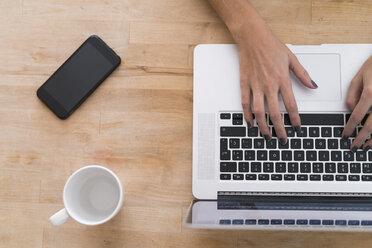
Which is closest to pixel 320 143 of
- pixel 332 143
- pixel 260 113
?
pixel 332 143

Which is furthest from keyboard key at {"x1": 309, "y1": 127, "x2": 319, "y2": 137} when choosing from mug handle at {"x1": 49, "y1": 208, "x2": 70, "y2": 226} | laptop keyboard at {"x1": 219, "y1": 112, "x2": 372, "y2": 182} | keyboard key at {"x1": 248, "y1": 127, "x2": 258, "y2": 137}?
mug handle at {"x1": 49, "y1": 208, "x2": 70, "y2": 226}

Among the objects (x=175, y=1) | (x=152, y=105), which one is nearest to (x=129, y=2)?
(x=175, y=1)

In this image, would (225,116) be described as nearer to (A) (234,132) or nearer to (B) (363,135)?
(A) (234,132)

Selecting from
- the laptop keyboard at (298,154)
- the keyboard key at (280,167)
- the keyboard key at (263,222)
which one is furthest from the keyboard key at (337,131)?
the keyboard key at (263,222)

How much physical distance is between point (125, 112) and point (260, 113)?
0.89 ft

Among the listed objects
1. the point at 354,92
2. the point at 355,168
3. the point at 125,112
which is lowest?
the point at 125,112

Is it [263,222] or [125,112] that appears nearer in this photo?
[263,222]

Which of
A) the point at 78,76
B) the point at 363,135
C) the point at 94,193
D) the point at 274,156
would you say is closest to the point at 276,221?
the point at 274,156

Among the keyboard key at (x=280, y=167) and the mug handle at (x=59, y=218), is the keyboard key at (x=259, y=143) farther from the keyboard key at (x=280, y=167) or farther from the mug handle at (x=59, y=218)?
the mug handle at (x=59, y=218)

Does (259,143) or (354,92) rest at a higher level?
(354,92)

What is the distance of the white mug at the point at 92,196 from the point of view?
2.26 feet

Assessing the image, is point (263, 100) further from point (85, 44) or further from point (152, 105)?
point (85, 44)

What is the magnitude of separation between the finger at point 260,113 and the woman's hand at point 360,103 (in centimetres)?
14

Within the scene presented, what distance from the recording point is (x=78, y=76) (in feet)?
2.50
